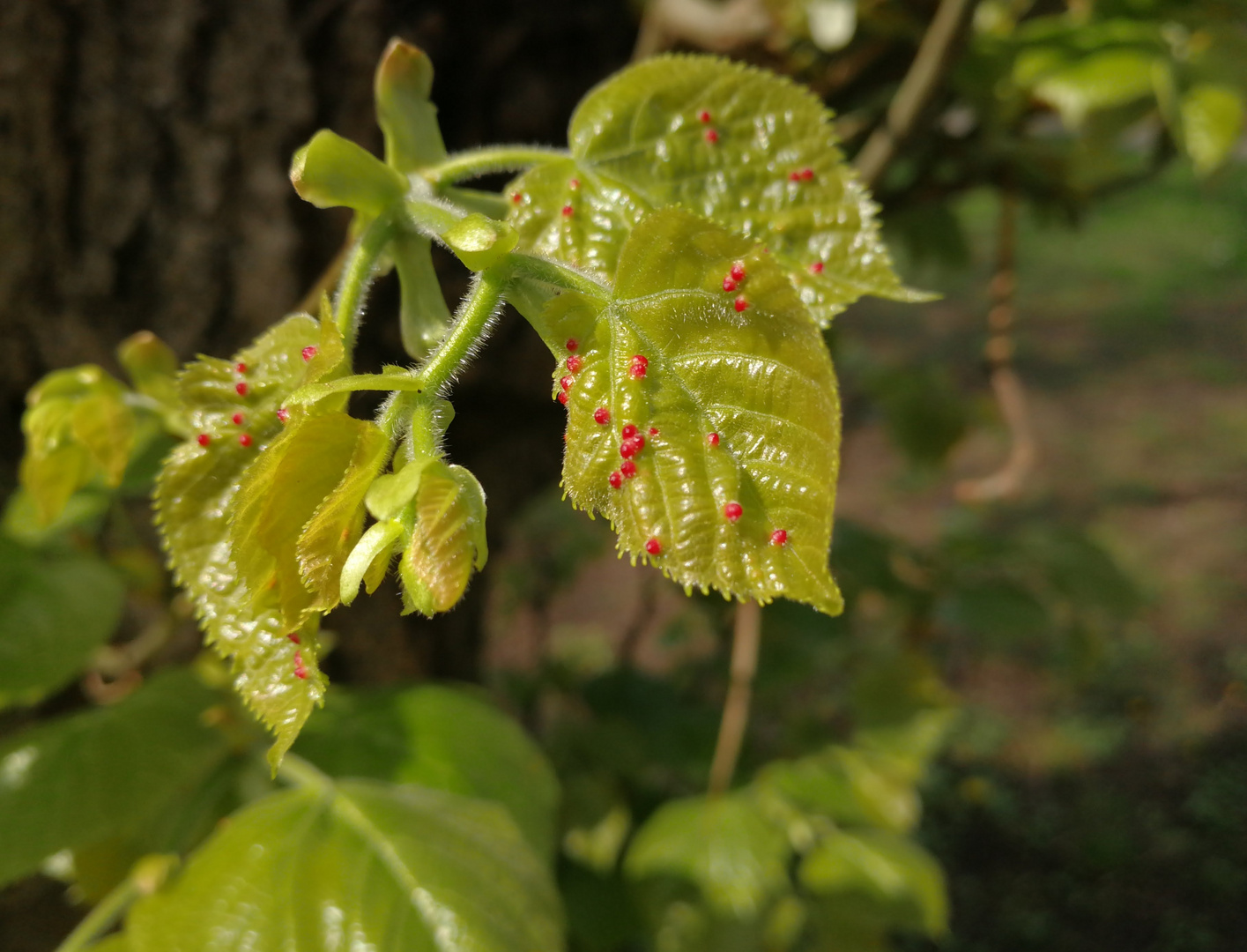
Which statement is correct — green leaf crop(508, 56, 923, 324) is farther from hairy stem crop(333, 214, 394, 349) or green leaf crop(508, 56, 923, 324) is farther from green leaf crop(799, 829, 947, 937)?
green leaf crop(799, 829, 947, 937)

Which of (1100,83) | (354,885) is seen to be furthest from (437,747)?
(1100,83)

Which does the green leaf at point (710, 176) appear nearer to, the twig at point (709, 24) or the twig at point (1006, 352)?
the twig at point (709, 24)

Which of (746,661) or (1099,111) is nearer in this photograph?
(1099,111)

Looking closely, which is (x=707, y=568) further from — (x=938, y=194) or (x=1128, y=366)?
(x=1128, y=366)

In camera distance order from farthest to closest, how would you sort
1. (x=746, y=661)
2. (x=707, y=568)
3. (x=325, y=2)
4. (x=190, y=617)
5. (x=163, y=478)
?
(x=746, y=661) → (x=190, y=617) → (x=325, y=2) → (x=163, y=478) → (x=707, y=568)

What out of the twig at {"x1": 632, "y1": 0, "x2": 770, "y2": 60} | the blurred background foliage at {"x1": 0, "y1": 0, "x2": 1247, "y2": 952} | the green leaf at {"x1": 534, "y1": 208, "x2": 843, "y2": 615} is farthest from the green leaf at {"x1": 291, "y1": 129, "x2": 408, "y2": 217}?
the twig at {"x1": 632, "y1": 0, "x2": 770, "y2": 60}

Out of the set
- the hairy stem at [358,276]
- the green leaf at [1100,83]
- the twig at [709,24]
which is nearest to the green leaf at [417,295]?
the hairy stem at [358,276]

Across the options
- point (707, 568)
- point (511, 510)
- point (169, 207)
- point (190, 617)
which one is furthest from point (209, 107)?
point (707, 568)
